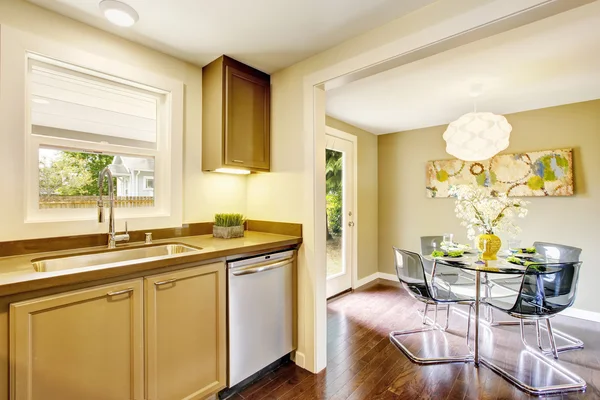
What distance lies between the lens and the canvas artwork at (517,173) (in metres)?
3.11

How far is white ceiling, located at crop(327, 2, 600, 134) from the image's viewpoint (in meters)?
1.83

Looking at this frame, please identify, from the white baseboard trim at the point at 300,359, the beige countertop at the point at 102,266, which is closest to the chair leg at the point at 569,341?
the white baseboard trim at the point at 300,359

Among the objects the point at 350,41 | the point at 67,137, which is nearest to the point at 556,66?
the point at 350,41

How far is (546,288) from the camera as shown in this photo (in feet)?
6.59

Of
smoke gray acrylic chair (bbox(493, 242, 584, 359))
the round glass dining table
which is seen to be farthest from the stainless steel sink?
smoke gray acrylic chair (bbox(493, 242, 584, 359))

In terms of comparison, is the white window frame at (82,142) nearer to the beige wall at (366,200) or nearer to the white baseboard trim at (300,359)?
the white baseboard trim at (300,359)

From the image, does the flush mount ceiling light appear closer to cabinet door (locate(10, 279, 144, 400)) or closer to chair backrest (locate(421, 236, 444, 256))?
cabinet door (locate(10, 279, 144, 400))

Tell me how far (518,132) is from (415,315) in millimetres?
2505

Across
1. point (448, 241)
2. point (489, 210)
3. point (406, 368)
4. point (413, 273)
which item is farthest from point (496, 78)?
point (406, 368)

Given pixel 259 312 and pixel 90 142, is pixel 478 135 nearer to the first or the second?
pixel 259 312

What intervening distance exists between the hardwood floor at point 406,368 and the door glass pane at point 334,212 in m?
0.87

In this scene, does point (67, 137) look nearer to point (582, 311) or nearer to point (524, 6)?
point (524, 6)

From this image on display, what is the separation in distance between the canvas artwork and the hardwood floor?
143 cm

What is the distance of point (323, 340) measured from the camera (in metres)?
2.13
